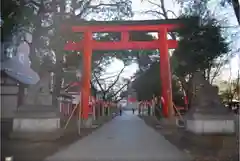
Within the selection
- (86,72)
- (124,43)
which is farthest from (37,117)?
(124,43)

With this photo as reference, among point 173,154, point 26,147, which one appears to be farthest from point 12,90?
point 173,154

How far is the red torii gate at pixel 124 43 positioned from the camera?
55.6ft

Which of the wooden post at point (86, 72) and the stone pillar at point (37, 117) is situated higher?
the wooden post at point (86, 72)

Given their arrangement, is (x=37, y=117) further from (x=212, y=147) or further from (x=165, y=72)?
(x=165, y=72)

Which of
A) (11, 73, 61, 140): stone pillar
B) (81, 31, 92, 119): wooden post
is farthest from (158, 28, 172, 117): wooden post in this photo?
(11, 73, 61, 140): stone pillar

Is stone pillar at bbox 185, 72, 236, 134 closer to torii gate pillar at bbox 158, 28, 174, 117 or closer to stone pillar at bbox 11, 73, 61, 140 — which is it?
stone pillar at bbox 11, 73, 61, 140

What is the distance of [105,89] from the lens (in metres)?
48.5

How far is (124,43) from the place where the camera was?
680 inches

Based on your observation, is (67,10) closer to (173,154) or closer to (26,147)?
(26,147)

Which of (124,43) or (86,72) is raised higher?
(124,43)

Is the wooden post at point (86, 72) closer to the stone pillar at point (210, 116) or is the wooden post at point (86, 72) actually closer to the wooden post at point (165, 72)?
the wooden post at point (165, 72)

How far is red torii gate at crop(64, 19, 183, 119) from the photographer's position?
55.6 ft

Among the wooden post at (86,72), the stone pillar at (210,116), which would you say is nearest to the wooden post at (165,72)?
the wooden post at (86,72)

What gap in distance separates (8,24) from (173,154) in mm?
6476
